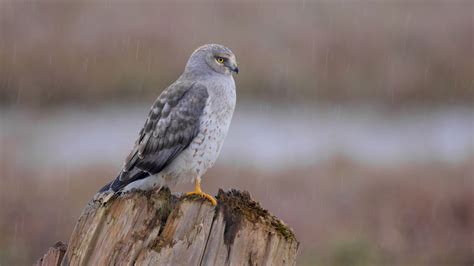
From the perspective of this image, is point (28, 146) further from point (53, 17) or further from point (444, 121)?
point (444, 121)

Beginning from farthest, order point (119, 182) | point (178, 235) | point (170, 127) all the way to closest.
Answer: point (170, 127)
point (119, 182)
point (178, 235)

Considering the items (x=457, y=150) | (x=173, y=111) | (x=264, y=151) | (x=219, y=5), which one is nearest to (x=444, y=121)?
(x=457, y=150)

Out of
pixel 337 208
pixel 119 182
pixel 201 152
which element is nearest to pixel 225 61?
pixel 201 152

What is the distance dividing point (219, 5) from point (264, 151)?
619 cm

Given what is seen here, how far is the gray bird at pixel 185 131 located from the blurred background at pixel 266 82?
6.53 metres

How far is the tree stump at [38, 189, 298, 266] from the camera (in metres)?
4.52

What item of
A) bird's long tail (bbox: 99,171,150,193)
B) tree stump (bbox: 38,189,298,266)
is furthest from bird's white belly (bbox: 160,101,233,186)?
tree stump (bbox: 38,189,298,266)

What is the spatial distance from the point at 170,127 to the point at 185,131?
0.38ft

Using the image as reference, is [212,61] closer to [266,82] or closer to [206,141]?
[206,141]

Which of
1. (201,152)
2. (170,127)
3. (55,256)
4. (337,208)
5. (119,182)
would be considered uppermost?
(337,208)

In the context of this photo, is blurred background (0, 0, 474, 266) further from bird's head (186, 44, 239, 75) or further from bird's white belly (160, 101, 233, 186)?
bird's white belly (160, 101, 233, 186)

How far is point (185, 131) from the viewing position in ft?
20.6

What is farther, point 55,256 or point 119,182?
point 119,182

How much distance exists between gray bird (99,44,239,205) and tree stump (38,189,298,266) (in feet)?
4.39
